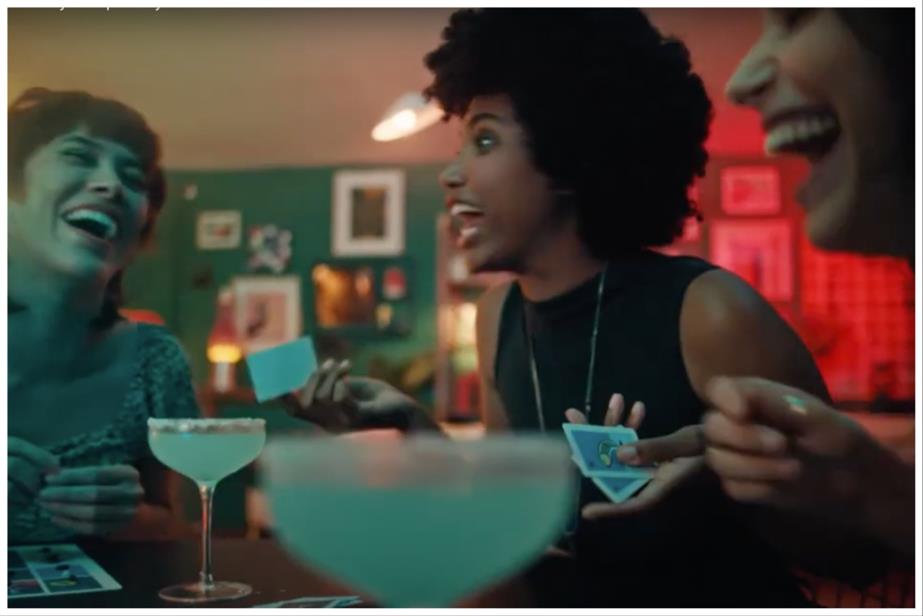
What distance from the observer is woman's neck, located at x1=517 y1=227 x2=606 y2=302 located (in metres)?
1.56

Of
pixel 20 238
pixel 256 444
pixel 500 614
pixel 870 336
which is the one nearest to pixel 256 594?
pixel 256 444

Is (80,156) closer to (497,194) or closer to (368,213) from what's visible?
(368,213)

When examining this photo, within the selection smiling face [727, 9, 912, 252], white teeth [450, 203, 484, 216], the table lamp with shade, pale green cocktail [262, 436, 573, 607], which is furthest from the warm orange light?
smiling face [727, 9, 912, 252]

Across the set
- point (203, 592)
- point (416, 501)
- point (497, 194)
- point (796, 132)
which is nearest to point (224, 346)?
point (203, 592)

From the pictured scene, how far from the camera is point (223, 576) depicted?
148cm

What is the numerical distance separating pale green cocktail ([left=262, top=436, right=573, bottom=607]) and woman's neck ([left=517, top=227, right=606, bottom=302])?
641mm

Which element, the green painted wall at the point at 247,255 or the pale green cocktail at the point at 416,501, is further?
the green painted wall at the point at 247,255

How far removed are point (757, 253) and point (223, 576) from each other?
0.99m

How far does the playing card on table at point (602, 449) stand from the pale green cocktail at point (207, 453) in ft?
1.66

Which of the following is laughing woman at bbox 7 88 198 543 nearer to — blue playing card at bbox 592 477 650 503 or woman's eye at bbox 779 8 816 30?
blue playing card at bbox 592 477 650 503

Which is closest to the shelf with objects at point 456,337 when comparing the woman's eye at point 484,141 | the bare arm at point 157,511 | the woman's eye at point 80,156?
the woman's eye at point 484,141

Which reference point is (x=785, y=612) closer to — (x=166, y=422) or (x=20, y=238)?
(x=166, y=422)

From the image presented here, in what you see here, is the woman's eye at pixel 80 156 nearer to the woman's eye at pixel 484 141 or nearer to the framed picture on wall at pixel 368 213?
the framed picture on wall at pixel 368 213

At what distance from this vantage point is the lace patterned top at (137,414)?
1.62 m
